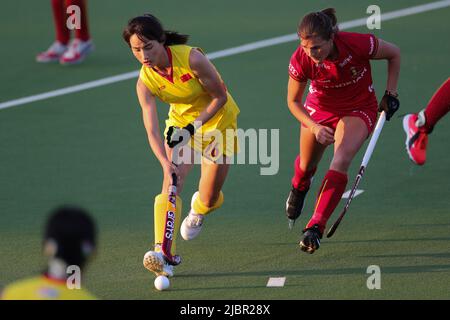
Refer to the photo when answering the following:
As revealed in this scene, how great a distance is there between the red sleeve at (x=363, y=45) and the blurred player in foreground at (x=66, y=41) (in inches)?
219

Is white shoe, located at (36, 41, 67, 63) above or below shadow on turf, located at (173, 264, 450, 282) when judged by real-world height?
above

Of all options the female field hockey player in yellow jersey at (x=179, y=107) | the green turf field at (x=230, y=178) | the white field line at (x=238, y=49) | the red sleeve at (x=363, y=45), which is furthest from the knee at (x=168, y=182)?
the white field line at (x=238, y=49)

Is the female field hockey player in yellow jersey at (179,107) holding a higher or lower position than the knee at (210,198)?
higher

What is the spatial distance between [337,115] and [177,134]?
1200mm

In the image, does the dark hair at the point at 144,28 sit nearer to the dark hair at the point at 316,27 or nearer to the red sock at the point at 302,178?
the dark hair at the point at 316,27

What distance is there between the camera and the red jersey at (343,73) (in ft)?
23.8

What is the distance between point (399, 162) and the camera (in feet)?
30.7

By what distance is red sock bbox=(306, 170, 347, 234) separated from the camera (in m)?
7.09

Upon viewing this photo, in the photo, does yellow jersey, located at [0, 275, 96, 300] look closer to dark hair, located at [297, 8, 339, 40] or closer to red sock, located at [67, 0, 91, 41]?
dark hair, located at [297, 8, 339, 40]

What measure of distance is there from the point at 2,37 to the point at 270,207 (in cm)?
640

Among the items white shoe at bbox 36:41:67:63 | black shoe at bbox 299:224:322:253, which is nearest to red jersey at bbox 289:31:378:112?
black shoe at bbox 299:224:322:253

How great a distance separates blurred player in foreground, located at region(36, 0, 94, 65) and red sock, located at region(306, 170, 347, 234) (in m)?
5.82

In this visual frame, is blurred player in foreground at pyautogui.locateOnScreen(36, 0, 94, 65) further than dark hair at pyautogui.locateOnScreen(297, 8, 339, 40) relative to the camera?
Yes

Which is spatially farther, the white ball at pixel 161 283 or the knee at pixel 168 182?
the knee at pixel 168 182
